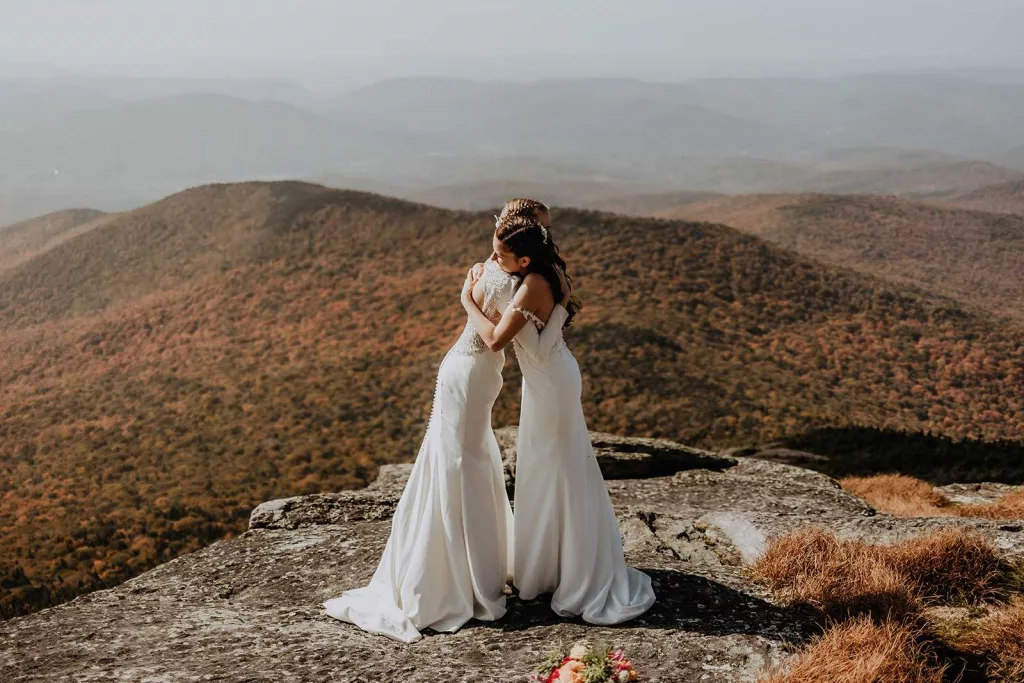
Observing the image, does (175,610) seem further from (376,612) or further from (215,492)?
(215,492)

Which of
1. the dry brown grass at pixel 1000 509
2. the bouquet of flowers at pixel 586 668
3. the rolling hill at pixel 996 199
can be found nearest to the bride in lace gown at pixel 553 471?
the bouquet of flowers at pixel 586 668

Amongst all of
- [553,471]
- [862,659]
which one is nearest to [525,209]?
[553,471]

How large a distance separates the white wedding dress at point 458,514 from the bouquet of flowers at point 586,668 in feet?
3.44

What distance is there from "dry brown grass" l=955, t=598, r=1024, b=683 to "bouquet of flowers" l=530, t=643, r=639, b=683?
9.00ft

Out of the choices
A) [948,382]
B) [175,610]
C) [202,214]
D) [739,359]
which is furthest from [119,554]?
[202,214]

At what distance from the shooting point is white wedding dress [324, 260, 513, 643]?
6203 millimetres

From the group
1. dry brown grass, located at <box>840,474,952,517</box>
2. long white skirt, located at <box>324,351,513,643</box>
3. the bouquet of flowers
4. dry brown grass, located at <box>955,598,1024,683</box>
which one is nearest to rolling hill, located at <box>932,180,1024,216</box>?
dry brown grass, located at <box>840,474,952,517</box>

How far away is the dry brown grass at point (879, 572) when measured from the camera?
6.33m

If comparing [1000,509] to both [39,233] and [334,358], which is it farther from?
[39,233]

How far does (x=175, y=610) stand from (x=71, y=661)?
4.38 ft

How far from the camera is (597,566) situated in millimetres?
6285

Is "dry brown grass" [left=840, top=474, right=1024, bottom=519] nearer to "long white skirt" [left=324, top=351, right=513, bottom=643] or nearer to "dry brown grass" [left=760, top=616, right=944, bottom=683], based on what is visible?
"dry brown grass" [left=760, top=616, right=944, bottom=683]

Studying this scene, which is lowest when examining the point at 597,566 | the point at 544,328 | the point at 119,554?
the point at 119,554

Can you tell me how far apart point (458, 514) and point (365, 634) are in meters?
1.16
